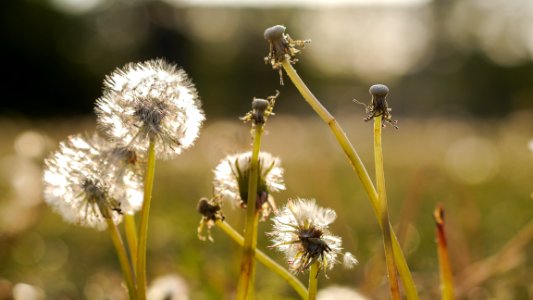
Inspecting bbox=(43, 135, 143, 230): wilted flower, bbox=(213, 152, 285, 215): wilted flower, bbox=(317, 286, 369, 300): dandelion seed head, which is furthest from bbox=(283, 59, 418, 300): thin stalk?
bbox=(317, 286, 369, 300): dandelion seed head

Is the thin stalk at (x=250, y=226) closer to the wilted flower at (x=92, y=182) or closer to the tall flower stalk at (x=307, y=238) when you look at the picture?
the tall flower stalk at (x=307, y=238)

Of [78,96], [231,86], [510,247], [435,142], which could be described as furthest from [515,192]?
[231,86]

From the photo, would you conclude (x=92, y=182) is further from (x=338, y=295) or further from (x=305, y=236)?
(x=338, y=295)

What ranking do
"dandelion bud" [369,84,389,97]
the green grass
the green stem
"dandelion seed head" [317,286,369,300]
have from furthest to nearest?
1. the green grass
2. "dandelion seed head" [317,286,369,300]
3. the green stem
4. "dandelion bud" [369,84,389,97]

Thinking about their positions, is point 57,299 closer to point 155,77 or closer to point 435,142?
point 155,77

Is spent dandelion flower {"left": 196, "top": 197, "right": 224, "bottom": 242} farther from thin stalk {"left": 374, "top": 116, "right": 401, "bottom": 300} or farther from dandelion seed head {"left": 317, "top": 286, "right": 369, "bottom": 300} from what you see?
dandelion seed head {"left": 317, "top": 286, "right": 369, "bottom": 300}
